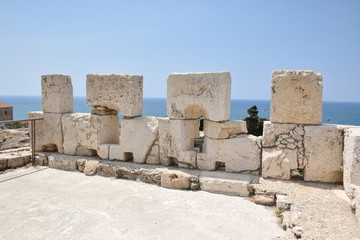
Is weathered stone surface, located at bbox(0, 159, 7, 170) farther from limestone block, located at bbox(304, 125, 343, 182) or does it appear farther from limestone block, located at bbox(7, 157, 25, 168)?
limestone block, located at bbox(304, 125, 343, 182)

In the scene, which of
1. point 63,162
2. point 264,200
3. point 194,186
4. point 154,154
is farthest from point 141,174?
point 264,200

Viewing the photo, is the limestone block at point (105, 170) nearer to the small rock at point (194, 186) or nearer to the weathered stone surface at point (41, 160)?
the weathered stone surface at point (41, 160)

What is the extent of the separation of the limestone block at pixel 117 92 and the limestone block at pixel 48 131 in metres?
1.34

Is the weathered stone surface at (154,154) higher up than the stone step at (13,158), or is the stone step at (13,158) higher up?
the weathered stone surface at (154,154)

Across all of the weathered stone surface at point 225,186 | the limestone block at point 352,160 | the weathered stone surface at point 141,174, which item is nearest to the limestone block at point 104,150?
the weathered stone surface at point 141,174

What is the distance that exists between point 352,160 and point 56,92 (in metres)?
6.97

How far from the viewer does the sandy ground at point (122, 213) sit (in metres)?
4.16

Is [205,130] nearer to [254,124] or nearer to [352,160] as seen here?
[352,160]

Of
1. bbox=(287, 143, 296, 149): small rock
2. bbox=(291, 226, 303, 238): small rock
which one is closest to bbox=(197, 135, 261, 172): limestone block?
bbox=(287, 143, 296, 149): small rock

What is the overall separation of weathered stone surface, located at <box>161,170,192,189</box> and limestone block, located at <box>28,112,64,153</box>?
3.53 metres

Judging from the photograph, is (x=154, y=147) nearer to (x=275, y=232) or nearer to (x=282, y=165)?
(x=282, y=165)

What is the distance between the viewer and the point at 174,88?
21.0ft

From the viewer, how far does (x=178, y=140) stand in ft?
21.1

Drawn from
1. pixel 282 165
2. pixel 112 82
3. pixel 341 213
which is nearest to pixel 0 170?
pixel 112 82
